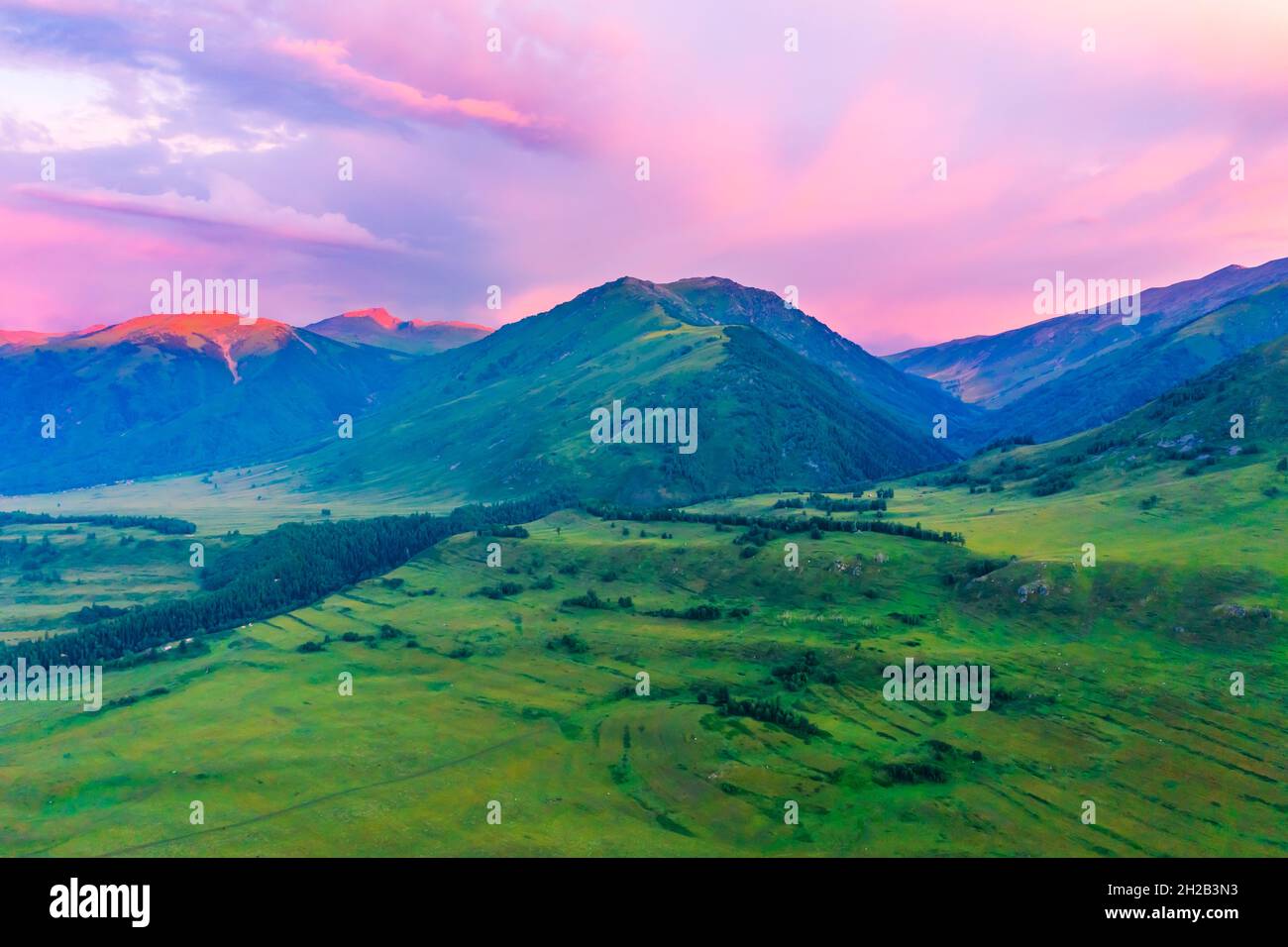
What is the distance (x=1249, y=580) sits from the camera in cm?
14912

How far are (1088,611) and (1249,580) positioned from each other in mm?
29889

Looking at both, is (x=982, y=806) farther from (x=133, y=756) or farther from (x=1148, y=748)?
(x=133, y=756)

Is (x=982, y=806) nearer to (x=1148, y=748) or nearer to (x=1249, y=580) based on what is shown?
(x=1148, y=748)

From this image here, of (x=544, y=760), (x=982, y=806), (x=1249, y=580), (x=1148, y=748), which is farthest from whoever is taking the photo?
(x=1249, y=580)

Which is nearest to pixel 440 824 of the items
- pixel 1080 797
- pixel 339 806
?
pixel 339 806

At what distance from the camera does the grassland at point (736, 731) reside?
323 ft

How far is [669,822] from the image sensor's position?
4021 inches

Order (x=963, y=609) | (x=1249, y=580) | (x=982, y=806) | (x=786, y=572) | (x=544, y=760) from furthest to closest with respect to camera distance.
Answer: (x=786, y=572)
(x=963, y=609)
(x=1249, y=580)
(x=544, y=760)
(x=982, y=806)

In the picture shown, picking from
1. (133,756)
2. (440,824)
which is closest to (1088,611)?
(440,824)

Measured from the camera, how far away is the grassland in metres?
98.3

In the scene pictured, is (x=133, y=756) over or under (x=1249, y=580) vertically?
under

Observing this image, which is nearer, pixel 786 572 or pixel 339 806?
pixel 339 806

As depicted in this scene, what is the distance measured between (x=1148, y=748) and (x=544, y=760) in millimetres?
88214

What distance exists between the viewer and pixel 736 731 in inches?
4948
